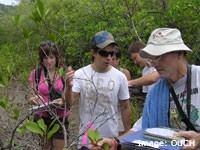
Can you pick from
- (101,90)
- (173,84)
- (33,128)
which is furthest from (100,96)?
(33,128)

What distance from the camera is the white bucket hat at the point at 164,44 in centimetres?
201

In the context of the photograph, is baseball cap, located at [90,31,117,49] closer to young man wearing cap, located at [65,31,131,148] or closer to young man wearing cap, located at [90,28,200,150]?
young man wearing cap, located at [65,31,131,148]

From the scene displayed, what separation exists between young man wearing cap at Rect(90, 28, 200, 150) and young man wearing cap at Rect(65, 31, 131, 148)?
67 cm

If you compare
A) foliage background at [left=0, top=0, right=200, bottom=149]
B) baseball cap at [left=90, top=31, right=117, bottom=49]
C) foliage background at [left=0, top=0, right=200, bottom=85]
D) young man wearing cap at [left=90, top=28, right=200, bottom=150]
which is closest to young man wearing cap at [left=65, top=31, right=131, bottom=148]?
baseball cap at [left=90, top=31, right=117, bottom=49]

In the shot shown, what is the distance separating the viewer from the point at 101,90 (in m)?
2.76

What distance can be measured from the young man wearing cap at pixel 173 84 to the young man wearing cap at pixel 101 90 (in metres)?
0.67

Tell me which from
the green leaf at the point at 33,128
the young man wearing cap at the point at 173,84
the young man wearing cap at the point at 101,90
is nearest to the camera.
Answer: the green leaf at the point at 33,128

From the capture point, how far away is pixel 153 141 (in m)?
1.78

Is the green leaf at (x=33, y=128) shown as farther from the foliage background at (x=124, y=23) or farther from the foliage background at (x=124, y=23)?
the foliage background at (x=124, y=23)

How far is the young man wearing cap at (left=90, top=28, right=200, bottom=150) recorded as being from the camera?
77.7 inches

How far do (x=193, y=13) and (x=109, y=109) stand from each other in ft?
12.8

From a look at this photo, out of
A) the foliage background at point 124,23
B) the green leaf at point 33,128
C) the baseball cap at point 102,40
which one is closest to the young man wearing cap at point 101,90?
the baseball cap at point 102,40

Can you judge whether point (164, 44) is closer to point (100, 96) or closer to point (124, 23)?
point (100, 96)

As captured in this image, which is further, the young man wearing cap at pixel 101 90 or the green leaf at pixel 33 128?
the young man wearing cap at pixel 101 90
